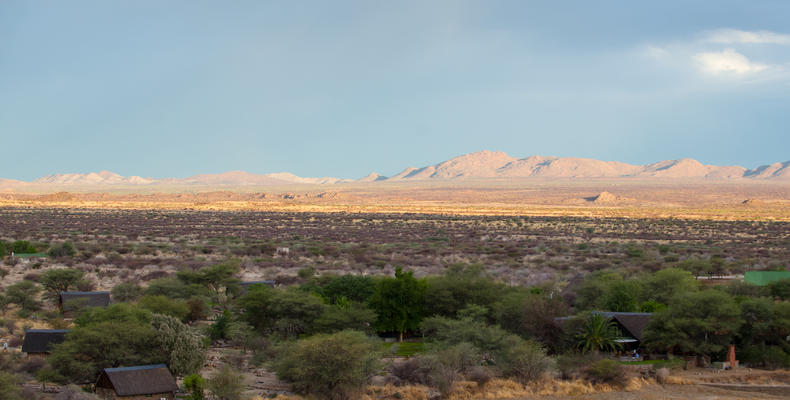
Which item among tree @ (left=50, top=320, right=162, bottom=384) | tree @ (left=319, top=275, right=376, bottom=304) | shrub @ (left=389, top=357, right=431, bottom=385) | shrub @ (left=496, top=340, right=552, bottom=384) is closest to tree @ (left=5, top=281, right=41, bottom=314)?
tree @ (left=50, top=320, right=162, bottom=384)

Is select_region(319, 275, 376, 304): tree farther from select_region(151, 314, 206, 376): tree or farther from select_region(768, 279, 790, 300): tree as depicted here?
select_region(768, 279, 790, 300): tree

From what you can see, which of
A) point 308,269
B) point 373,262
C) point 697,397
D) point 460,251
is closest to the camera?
point 697,397

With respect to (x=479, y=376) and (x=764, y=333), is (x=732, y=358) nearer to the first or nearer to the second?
(x=764, y=333)

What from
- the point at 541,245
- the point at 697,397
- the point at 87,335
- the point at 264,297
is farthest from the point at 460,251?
the point at 87,335

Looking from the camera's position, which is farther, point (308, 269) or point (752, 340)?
point (308, 269)


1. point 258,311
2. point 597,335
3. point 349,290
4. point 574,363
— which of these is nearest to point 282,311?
point 258,311

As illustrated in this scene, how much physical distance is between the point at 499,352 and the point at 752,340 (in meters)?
11.3

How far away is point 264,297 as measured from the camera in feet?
110

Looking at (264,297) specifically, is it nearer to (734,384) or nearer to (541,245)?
(734,384)

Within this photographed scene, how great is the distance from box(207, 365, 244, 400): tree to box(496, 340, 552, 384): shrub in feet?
33.2

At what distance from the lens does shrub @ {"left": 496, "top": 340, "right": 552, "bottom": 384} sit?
27703 mm

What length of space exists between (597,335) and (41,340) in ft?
69.4

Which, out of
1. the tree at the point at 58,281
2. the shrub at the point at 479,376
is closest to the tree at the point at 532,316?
the shrub at the point at 479,376

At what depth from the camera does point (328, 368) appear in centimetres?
2503
